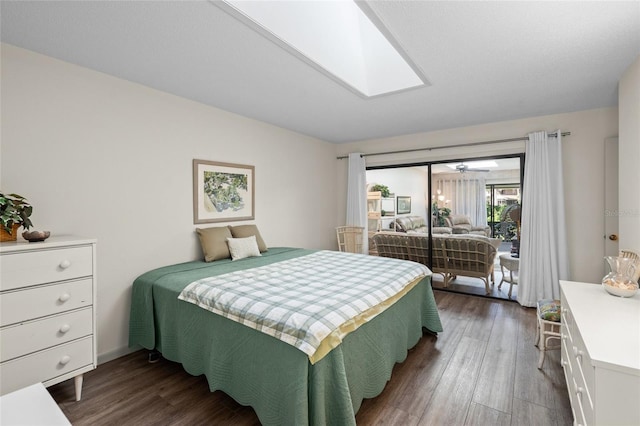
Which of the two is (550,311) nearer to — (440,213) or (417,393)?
(417,393)

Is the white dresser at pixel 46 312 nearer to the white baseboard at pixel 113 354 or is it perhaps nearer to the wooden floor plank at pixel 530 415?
the white baseboard at pixel 113 354

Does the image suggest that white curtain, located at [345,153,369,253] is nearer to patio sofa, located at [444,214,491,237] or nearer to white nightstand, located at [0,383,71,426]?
patio sofa, located at [444,214,491,237]

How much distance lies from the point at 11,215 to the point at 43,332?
2.50ft

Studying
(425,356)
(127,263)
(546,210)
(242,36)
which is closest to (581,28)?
(242,36)

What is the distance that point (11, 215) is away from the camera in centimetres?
185

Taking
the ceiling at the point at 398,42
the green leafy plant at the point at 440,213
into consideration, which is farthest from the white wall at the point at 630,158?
the green leafy plant at the point at 440,213

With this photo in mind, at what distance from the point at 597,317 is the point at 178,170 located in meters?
3.39

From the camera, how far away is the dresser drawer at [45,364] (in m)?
1.67

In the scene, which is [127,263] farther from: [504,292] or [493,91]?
[504,292]

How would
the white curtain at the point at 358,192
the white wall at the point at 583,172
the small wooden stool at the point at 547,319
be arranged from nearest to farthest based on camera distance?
1. the small wooden stool at the point at 547,319
2. the white wall at the point at 583,172
3. the white curtain at the point at 358,192

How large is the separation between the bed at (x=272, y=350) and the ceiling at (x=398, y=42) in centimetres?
170

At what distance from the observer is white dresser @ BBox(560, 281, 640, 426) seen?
1.08 meters

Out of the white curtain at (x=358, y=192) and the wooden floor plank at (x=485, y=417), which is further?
the white curtain at (x=358, y=192)

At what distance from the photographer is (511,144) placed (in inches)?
153
